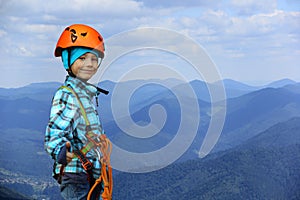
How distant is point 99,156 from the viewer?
5734mm

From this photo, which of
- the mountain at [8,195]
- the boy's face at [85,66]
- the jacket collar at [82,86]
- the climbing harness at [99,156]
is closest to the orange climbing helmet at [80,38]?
the boy's face at [85,66]

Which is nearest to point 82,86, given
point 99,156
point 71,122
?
point 71,122

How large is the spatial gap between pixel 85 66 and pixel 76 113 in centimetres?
75

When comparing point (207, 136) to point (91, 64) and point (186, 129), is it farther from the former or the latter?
point (91, 64)

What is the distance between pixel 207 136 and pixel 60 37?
7.90 feet

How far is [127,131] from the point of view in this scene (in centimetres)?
557

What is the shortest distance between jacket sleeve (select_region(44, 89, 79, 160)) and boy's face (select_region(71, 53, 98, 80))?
0.45 metres

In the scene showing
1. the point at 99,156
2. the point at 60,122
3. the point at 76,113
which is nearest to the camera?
the point at 60,122

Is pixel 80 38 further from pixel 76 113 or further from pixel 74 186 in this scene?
pixel 74 186

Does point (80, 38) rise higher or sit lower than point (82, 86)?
higher

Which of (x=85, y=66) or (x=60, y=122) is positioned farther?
(x=85, y=66)

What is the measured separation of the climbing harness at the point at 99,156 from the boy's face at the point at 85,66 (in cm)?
38

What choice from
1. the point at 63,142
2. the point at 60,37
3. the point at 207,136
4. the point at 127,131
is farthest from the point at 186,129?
the point at 60,37

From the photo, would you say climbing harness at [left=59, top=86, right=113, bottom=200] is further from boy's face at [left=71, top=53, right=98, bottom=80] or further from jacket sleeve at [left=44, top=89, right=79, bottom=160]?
boy's face at [left=71, top=53, right=98, bottom=80]
